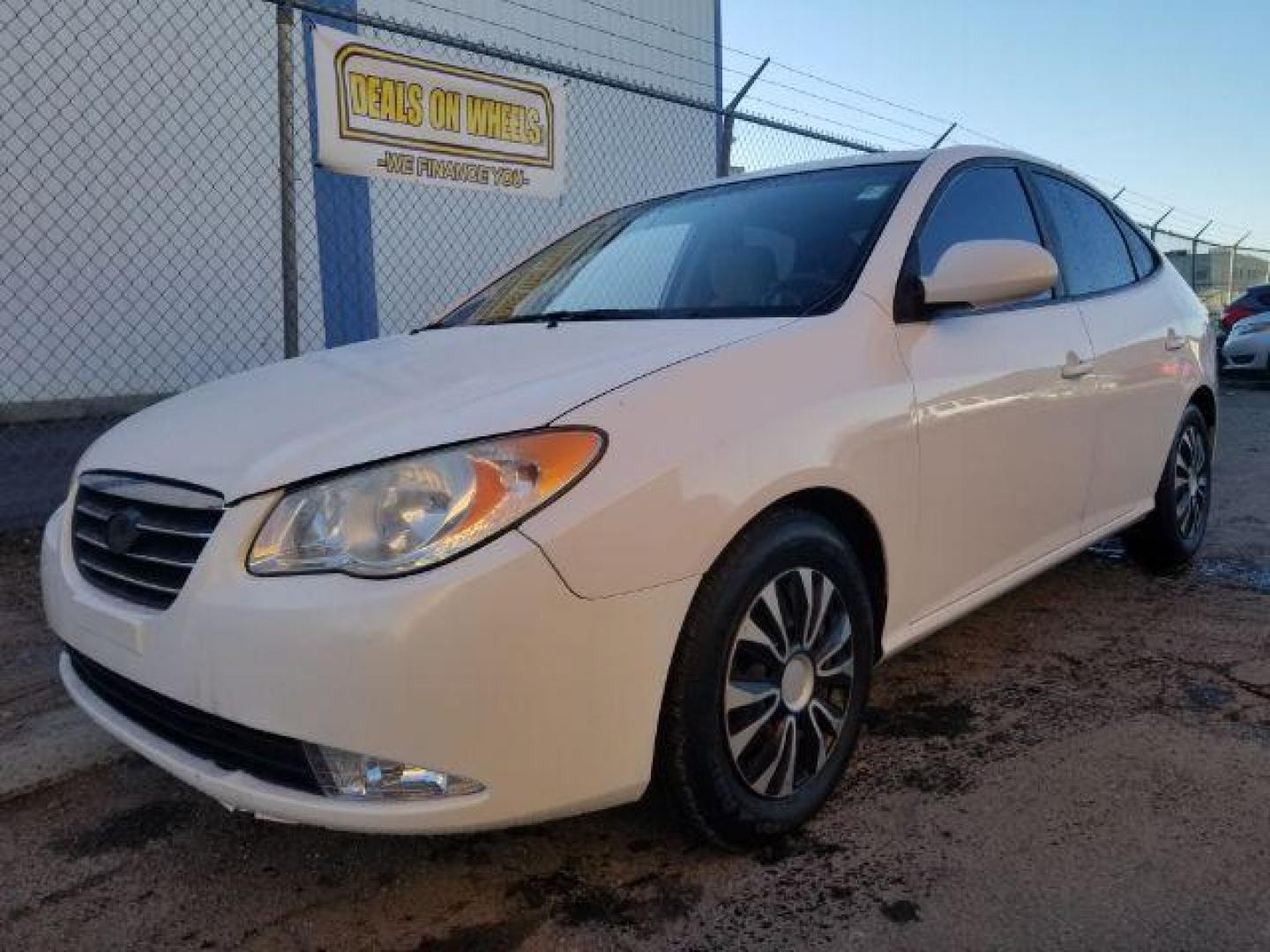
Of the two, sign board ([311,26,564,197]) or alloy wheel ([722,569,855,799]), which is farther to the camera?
sign board ([311,26,564,197])

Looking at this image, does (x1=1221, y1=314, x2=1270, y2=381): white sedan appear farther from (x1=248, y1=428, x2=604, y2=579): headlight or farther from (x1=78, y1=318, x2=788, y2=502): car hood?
(x1=248, y1=428, x2=604, y2=579): headlight

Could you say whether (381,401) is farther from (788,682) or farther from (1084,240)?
(1084,240)

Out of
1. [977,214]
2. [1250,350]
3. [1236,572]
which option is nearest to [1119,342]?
[977,214]

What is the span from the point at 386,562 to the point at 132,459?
2.73ft

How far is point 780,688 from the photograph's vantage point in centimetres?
221

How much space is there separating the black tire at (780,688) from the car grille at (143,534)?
95cm

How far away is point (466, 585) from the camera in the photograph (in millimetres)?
1729

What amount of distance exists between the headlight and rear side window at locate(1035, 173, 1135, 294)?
2.33 meters

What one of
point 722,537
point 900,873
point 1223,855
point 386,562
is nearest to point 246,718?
point 386,562

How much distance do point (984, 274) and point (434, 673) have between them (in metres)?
1.71

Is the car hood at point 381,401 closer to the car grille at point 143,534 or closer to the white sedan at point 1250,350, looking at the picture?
the car grille at point 143,534

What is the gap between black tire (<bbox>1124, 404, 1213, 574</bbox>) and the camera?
4129 mm

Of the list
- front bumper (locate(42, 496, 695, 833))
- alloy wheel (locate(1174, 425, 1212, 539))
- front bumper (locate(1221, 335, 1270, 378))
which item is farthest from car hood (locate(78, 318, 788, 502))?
front bumper (locate(1221, 335, 1270, 378))

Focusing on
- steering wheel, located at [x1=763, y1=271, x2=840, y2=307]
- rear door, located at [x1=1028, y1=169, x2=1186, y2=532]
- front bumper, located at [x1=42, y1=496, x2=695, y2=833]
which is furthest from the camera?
rear door, located at [x1=1028, y1=169, x2=1186, y2=532]
